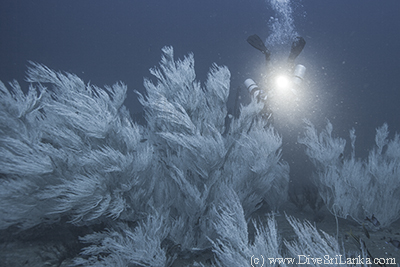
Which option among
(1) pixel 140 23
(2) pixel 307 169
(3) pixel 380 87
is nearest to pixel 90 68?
(1) pixel 140 23

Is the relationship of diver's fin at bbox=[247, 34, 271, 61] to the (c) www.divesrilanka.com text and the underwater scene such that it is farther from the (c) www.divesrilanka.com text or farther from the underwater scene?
the (c) www.divesrilanka.com text

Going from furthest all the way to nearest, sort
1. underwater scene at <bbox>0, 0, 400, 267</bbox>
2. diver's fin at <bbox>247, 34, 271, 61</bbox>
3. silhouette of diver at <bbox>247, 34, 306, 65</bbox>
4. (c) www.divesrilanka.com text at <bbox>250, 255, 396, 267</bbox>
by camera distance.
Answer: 1. diver's fin at <bbox>247, 34, 271, 61</bbox>
2. silhouette of diver at <bbox>247, 34, 306, 65</bbox>
3. underwater scene at <bbox>0, 0, 400, 267</bbox>
4. (c) www.divesrilanka.com text at <bbox>250, 255, 396, 267</bbox>

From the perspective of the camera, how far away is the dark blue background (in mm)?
48719

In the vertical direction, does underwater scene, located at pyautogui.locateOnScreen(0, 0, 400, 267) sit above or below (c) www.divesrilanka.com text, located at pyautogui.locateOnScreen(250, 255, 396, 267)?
above

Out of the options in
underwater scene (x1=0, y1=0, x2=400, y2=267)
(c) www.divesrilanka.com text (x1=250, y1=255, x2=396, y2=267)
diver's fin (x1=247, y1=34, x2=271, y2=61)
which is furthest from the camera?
diver's fin (x1=247, y1=34, x2=271, y2=61)

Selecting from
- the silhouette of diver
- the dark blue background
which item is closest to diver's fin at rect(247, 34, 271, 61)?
the silhouette of diver

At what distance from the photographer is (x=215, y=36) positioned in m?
73.4

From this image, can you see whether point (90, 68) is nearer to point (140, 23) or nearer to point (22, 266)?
point (140, 23)

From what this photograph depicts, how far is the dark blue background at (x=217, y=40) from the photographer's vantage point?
48719 mm

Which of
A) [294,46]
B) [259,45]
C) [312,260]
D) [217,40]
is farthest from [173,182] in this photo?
[217,40]

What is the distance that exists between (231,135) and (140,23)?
10500cm

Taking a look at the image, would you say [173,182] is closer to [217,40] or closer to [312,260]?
[312,260]

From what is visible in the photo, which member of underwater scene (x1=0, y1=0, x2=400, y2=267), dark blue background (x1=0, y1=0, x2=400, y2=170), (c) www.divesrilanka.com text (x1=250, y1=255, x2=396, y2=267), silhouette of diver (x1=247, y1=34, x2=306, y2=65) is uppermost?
dark blue background (x1=0, y1=0, x2=400, y2=170)

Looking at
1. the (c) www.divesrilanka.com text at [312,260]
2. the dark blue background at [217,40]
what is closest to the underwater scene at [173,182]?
the (c) www.divesrilanka.com text at [312,260]
